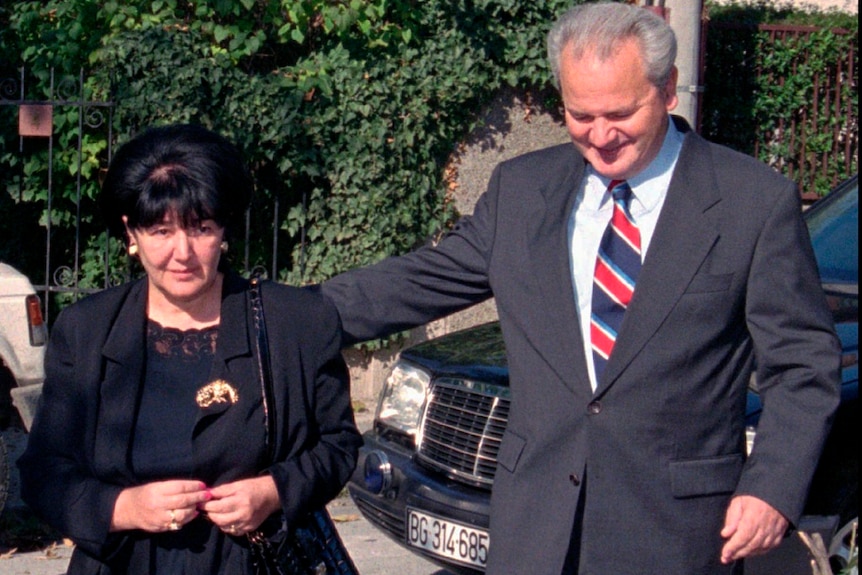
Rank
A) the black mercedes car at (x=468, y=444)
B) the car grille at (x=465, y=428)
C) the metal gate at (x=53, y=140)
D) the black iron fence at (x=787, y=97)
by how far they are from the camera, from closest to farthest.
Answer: the black mercedes car at (x=468, y=444) < the car grille at (x=465, y=428) < the metal gate at (x=53, y=140) < the black iron fence at (x=787, y=97)

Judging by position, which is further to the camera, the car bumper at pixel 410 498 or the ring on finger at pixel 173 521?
the car bumper at pixel 410 498

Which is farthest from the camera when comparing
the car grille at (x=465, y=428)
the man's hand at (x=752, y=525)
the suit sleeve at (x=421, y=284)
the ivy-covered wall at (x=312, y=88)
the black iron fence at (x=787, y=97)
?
the black iron fence at (x=787, y=97)

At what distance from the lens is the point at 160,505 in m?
2.49

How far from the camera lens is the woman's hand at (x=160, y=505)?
2.49 metres

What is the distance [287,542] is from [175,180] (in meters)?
0.80

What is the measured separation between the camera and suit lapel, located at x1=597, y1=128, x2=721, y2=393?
8.37 ft

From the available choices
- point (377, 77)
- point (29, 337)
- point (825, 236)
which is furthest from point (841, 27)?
point (29, 337)

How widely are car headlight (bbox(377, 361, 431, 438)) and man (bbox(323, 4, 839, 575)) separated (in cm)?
202

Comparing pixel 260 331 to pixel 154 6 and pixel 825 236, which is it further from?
pixel 154 6

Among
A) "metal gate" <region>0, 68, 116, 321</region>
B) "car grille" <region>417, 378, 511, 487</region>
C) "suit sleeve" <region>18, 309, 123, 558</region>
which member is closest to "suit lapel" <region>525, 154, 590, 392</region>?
"suit sleeve" <region>18, 309, 123, 558</region>

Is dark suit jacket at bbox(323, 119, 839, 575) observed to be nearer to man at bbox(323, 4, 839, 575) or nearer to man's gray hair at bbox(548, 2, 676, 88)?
man at bbox(323, 4, 839, 575)

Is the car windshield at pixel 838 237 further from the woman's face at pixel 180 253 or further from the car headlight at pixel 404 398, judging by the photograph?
the woman's face at pixel 180 253

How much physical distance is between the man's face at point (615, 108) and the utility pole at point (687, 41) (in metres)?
4.65

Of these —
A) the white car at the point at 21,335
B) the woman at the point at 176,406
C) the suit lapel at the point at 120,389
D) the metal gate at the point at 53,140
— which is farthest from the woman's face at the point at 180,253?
the metal gate at the point at 53,140
